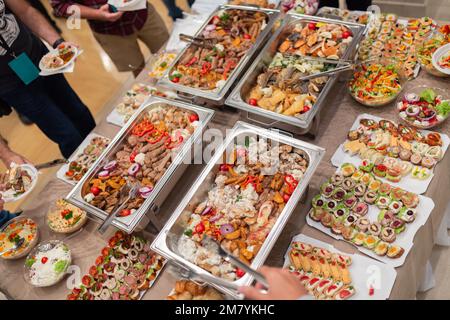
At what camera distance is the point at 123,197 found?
197cm

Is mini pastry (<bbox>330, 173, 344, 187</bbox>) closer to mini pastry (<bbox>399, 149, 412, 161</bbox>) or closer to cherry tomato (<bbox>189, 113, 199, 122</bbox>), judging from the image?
mini pastry (<bbox>399, 149, 412, 161</bbox>)

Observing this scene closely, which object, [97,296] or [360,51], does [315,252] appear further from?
[360,51]

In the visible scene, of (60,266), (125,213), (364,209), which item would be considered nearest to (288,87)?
(364,209)

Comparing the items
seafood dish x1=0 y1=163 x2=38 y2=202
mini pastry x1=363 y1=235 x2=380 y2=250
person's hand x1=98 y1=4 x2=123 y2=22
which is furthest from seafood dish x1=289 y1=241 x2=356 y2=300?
person's hand x1=98 y1=4 x2=123 y2=22

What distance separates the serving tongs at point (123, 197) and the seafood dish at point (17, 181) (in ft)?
1.94

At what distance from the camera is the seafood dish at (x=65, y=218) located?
6.99 ft

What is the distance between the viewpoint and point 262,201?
1.87 metres

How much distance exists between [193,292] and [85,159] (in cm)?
126

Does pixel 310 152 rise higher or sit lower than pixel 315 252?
higher

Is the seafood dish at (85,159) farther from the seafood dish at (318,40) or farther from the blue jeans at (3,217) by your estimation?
the seafood dish at (318,40)

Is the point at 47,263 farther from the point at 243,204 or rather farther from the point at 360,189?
the point at 360,189
